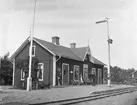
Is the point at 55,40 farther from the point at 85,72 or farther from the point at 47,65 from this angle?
the point at 47,65

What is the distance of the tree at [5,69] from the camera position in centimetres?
2704

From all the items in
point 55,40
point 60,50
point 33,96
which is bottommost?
point 33,96

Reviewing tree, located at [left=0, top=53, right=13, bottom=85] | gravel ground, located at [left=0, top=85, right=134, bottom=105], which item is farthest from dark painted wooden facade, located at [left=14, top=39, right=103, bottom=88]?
gravel ground, located at [left=0, top=85, right=134, bottom=105]

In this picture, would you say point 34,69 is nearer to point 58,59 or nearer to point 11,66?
point 58,59

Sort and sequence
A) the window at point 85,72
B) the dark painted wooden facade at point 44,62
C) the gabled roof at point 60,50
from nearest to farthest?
the dark painted wooden facade at point 44,62, the gabled roof at point 60,50, the window at point 85,72

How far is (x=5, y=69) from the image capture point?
2748 centimetres

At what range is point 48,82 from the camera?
23312mm

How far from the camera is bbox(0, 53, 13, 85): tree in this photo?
27.0 metres

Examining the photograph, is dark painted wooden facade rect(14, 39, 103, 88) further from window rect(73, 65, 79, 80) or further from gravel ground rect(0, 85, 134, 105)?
gravel ground rect(0, 85, 134, 105)

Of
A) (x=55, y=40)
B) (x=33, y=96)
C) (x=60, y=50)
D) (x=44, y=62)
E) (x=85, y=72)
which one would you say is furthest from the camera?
(x=85, y=72)

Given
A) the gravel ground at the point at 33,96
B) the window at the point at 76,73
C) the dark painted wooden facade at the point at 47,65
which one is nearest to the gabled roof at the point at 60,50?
the dark painted wooden facade at the point at 47,65

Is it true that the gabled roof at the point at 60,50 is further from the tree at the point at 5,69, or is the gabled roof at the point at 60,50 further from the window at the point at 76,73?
the tree at the point at 5,69

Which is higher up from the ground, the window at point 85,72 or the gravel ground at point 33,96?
the window at point 85,72

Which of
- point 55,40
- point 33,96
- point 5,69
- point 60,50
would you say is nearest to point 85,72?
point 60,50
